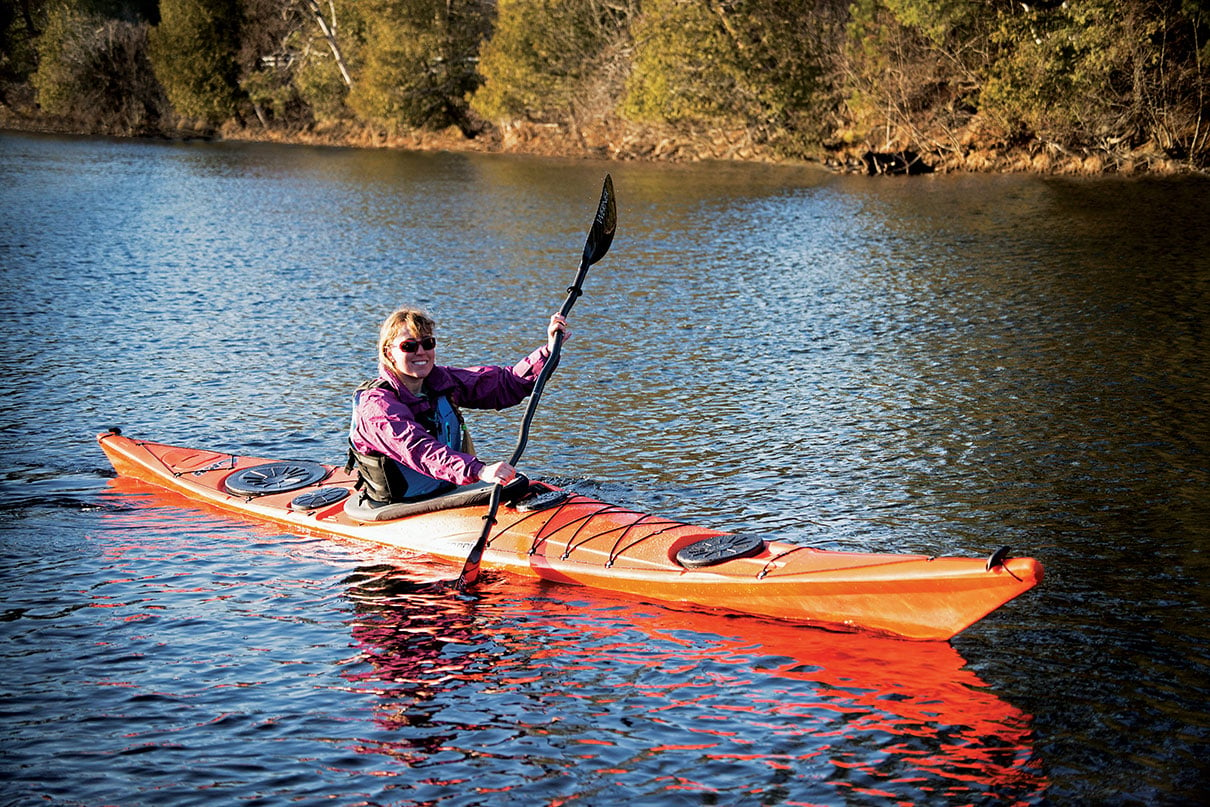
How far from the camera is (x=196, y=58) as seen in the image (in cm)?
5575

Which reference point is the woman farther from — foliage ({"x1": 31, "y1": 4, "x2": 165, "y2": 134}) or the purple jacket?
foliage ({"x1": 31, "y1": 4, "x2": 165, "y2": 134})

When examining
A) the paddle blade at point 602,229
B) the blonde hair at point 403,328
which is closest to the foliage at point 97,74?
the paddle blade at point 602,229

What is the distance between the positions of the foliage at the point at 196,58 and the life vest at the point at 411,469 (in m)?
53.8

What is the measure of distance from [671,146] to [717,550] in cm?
3418

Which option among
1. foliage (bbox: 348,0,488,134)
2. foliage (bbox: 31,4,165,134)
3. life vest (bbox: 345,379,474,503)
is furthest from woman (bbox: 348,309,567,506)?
foliage (bbox: 31,4,165,134)

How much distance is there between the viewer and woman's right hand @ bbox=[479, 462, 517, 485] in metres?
6.73

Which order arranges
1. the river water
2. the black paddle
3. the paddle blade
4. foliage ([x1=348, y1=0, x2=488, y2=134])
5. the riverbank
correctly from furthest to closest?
foliage ([x1=348, y1=0, x2=488, y2=134]) → the riverbank → the paddle blade → the black paddle → the river water

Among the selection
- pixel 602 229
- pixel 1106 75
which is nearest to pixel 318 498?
pixel 602 229

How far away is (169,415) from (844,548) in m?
6.83

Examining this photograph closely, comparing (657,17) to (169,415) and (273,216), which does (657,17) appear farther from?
(169,415)

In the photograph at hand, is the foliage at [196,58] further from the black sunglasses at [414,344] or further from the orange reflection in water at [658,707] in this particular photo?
the orange reflection in water at [658,707]

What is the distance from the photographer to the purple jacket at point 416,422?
704cm

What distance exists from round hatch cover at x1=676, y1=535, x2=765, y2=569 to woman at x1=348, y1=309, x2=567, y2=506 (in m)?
1.12

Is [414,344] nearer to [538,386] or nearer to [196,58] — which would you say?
[538,386]
